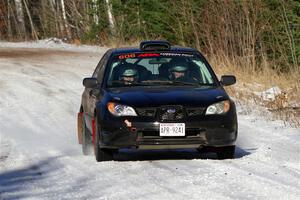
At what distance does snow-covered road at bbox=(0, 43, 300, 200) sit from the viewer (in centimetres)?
803

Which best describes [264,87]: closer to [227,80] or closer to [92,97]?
[227,80]

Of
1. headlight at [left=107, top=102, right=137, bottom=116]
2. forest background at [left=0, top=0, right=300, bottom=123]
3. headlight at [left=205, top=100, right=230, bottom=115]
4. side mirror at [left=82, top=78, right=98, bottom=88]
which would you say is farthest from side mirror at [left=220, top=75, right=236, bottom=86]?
forest background at [left=0, top=0, right=300, bottom=123]

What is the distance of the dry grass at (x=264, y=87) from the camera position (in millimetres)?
15594

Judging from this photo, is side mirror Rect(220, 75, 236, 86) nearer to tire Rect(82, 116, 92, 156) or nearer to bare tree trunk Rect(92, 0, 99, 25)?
tire Rect(82, 116, 92, 156)

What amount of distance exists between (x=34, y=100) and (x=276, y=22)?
688 cm

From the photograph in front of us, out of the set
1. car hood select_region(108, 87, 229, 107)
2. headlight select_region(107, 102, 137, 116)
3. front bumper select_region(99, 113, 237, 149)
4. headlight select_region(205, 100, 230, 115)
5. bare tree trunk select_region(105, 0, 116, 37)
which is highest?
car hood select_region(108, 87, 229, 107)

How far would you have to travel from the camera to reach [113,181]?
8.69m

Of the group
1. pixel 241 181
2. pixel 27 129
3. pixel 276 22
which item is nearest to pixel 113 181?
pixel 241 181

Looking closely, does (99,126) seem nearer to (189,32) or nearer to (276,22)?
(276,22)

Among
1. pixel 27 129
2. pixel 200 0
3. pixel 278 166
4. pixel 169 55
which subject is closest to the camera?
pixel 278 166

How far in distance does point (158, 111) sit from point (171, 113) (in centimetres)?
15

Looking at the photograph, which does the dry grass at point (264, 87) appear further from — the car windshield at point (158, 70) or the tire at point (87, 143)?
the tire at point (87, 143)

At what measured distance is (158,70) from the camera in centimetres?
1142

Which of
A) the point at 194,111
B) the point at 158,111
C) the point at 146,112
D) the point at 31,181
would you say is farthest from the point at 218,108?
the point at 31,181
